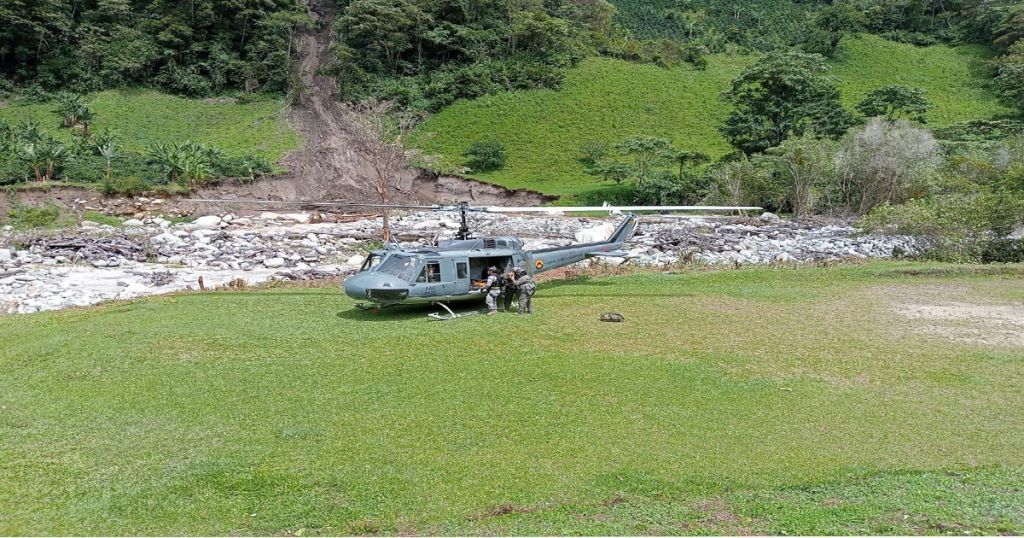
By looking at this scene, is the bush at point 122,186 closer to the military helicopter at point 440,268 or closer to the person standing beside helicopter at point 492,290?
the military helicopter at point 440,268

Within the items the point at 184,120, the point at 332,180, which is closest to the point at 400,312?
the point at 332,180

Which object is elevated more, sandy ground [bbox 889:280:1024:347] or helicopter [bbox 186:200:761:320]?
helicopter [bbox 186:200:761:320]

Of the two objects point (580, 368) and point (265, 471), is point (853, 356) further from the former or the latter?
point (265, 471)

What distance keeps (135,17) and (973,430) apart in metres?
73.7

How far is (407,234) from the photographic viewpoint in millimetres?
32219

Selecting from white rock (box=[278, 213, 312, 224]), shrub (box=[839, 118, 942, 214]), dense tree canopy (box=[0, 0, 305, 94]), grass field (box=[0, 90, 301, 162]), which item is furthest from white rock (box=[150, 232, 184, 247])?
dense tree canopy (box=[0, 0, 305, 94])

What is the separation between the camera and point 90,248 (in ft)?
85.1

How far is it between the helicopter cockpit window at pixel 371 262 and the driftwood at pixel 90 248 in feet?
49.8

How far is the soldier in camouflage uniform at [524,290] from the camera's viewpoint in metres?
14.5

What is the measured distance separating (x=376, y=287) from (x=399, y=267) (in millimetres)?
784

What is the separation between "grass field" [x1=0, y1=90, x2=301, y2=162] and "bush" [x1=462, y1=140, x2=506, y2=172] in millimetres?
13575

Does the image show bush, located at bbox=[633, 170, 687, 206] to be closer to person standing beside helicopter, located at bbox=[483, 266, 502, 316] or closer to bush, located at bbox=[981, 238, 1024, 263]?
bush, located at bbox=[981, 238, 1024, 263]

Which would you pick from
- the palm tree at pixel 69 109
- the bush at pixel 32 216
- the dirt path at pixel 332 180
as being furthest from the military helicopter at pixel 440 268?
the palm tree at pixel 69 109

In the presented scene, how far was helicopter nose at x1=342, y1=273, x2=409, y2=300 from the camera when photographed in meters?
13.5
